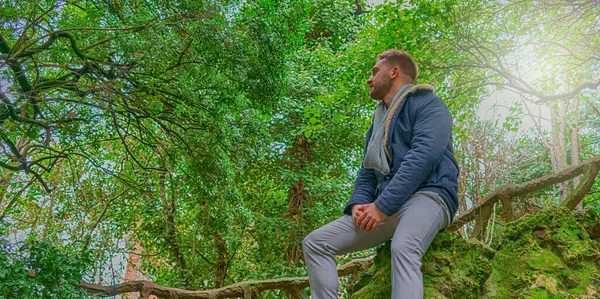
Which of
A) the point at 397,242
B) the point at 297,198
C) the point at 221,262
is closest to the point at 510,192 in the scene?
the point at 397,242

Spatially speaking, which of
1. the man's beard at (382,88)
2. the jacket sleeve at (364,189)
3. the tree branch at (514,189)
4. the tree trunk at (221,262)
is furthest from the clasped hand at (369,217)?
the tree trunk at (221,262)

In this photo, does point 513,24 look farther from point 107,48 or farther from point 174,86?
point 107,48

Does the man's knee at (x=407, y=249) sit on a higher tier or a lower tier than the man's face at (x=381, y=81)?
lower

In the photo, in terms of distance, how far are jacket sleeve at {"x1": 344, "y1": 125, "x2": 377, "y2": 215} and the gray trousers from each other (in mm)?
71

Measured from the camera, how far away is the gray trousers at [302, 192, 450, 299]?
1614 millimetres

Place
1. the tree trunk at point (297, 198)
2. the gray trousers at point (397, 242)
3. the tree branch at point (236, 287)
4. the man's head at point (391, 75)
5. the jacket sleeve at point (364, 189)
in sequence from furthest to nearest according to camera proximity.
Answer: the tree trunk at point (297, 198)
the tree branch at point (236, 287)
the man's head at point (391, 75)
the jacket sleeve at point (364, 189)
the gray trousers at point (397, 242)

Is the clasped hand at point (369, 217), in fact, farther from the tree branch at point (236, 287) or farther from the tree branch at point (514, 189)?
the tree branch at point (236, 287)

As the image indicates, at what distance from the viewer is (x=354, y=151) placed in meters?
8.77

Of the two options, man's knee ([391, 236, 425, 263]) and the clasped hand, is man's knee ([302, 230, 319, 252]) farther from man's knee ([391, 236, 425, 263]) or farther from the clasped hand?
man's knee ([391, 236, 425, 263])

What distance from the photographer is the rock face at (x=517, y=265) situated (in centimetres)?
176

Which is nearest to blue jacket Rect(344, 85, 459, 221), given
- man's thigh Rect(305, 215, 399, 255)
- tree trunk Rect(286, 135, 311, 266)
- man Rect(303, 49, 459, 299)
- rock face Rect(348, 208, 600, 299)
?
man Rect(303, 49, 459, 299)

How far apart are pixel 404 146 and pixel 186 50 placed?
2667 mm

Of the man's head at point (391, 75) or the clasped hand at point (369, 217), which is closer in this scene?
the clasped hand at point (369, 217)

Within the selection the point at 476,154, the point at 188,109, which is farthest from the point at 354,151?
the point at 188,109
